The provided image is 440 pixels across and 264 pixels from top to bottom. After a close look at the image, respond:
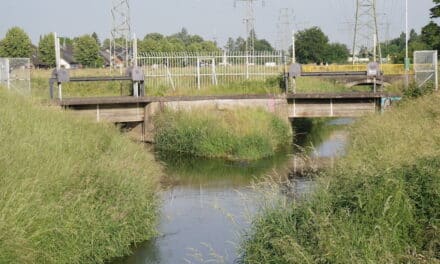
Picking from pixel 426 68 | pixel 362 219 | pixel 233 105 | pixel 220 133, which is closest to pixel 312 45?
pixel 426 68

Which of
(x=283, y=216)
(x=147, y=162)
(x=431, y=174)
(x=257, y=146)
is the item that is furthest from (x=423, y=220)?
(x=257, y=146)

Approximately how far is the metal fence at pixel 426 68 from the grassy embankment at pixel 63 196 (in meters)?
12.7

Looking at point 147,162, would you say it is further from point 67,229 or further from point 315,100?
point 315,100

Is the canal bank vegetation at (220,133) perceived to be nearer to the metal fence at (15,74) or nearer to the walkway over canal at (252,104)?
the walkway over canal at (252,104)

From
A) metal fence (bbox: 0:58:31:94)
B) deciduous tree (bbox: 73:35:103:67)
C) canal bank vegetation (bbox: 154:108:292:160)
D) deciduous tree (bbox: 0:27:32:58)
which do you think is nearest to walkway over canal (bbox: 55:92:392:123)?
canal bank vegetation (bbox: 154:108:292:160)

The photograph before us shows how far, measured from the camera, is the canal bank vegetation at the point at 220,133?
72.1ft

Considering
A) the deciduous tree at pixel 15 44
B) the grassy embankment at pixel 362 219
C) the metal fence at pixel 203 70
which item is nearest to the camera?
the grassy embankment at pixel 362 219

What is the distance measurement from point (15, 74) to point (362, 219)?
19.3 metres

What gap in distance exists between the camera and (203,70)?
96.2 feet

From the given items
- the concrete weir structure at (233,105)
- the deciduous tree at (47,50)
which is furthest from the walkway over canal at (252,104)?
the deciduous tree at (47,50)

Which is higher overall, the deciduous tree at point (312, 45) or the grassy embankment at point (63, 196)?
A: the deciduous tree at point (312, 45)

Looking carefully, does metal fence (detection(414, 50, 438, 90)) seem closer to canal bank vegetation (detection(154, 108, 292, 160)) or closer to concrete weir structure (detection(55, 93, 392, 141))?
concrete weir structure (detection(55, 93, 392, 141))

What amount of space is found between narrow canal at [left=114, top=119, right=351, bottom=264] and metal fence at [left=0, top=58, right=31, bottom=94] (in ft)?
19.8

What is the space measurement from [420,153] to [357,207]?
7.22 ft
